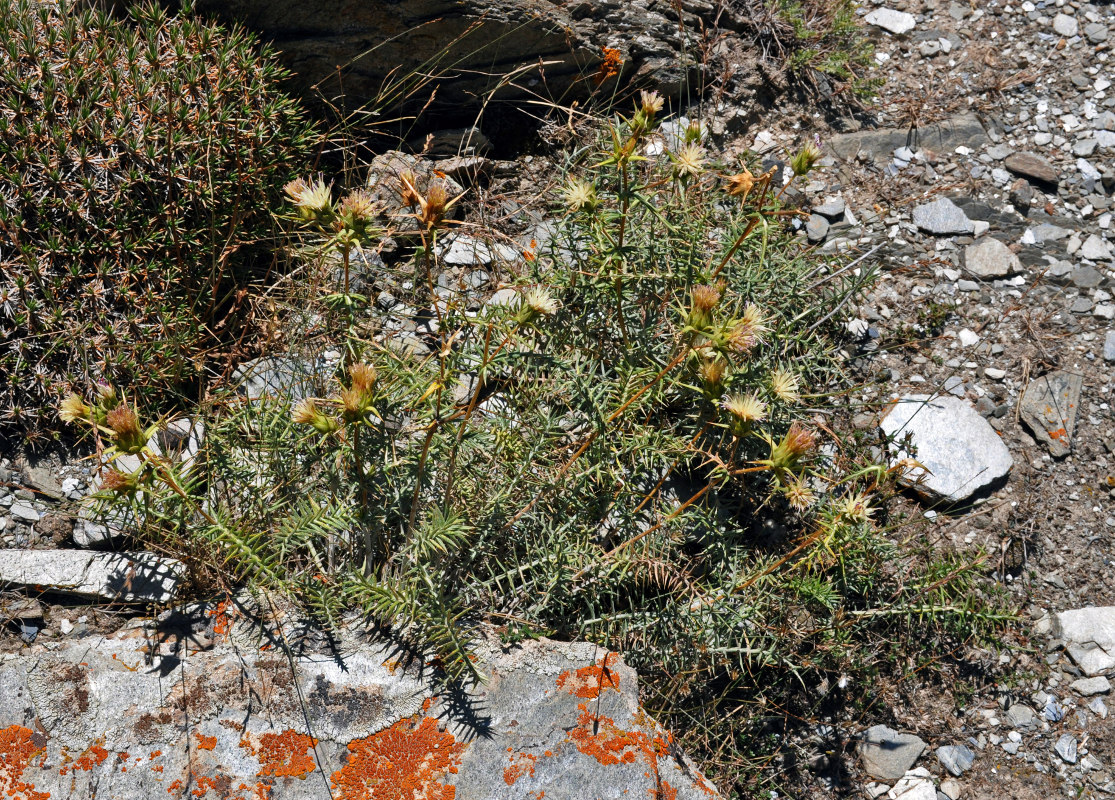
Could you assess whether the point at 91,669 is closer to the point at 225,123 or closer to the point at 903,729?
the point at 225,123

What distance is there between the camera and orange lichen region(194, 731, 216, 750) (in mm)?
2215

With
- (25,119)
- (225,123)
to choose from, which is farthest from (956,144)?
(25,119)

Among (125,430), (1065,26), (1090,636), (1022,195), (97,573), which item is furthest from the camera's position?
(1065,26)

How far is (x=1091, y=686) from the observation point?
297 centimetres

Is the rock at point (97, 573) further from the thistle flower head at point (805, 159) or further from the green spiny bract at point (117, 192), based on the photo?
the thistle flower head at point (805, 159)

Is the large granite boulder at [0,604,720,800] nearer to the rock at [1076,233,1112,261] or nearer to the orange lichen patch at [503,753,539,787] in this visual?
the orange lichen patch at [503,753,539,787]

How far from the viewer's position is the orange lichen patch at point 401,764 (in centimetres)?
220

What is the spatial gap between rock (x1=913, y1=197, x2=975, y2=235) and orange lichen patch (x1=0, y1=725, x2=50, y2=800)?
12.5ft

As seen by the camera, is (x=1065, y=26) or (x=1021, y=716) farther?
(x=1065, y=26)

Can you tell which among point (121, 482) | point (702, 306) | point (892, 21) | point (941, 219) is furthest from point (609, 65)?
point (121, 482)

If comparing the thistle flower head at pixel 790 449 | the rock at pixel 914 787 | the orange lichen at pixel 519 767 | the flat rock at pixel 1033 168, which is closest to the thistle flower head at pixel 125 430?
the orange lichen at pixel 519 767

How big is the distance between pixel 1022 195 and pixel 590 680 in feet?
10.1

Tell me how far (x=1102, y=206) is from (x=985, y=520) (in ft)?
5.64

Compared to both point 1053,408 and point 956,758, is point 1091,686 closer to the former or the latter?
point 956,758
